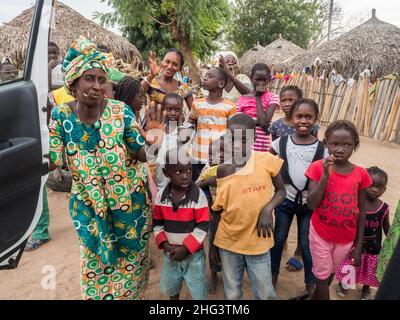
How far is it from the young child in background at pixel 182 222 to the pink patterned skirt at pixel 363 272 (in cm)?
127

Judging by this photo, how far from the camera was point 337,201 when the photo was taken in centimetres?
207

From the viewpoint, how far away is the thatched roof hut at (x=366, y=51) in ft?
43.2

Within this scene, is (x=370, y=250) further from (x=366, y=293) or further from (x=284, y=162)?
(x=284, y=162)

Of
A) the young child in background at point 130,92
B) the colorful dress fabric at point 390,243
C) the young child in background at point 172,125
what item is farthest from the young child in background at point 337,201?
the young child in background at point 130,92

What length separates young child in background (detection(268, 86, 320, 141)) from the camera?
2.84m

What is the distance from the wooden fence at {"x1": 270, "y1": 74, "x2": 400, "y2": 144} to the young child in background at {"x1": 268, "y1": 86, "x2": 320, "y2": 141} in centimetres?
688

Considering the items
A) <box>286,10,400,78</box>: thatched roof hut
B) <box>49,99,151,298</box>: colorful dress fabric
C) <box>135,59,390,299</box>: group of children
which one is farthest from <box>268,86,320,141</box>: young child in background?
<box>286,10,400,78</box>: thatched roof hut

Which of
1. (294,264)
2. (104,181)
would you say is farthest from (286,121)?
(104,181)

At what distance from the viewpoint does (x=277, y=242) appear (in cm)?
251

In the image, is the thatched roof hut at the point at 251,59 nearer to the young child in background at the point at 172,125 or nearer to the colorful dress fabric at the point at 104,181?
the young child in background at the point at 172,125

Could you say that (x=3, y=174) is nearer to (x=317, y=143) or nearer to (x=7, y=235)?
(x=7, y=235)

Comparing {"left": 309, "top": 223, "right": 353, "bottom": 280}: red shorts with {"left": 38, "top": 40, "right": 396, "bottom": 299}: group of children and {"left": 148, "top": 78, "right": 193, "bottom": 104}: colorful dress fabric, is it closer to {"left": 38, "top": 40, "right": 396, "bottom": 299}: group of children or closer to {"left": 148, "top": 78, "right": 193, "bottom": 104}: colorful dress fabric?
{"left": 38, "top": 40, "right": 396, "bottom": 299}: group of children

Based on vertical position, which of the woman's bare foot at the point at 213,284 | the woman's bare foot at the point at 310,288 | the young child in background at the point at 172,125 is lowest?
the woman's bare foot at the point at 213,284
